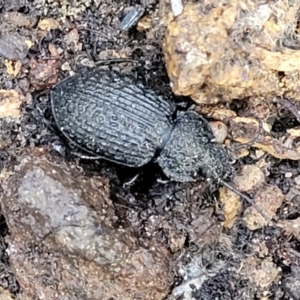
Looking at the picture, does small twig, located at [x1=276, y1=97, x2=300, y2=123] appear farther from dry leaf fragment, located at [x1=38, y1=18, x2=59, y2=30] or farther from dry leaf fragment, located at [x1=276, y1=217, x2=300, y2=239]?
dry leaf fragment, located at [x1=38, y1=18, x2=59, y2=30]

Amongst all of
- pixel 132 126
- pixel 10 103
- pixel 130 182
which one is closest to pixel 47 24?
pixel 10 103

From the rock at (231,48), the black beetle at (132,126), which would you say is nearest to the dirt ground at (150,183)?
the black beetle at (132,126)

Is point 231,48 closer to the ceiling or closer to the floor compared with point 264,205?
closer to the ceiling

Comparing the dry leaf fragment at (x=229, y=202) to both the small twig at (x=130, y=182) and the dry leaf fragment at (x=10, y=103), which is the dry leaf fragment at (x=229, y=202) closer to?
the small twig at (x=130, y=182)

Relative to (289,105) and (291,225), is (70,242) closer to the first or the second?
(291,225)

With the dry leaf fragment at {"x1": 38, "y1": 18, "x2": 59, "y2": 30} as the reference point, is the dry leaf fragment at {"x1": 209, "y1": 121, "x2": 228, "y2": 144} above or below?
below

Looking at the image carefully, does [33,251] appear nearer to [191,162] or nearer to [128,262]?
[128,262]

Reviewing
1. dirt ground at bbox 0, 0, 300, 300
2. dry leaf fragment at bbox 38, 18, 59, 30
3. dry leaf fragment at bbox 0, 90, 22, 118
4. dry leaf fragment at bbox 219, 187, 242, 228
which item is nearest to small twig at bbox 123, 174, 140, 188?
dirt ground at bbox 0, 0, 300, 300

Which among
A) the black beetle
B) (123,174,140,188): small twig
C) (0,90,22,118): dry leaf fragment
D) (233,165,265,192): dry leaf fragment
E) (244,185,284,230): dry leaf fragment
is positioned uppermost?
(0,90,22,118): dry leaf fragment
